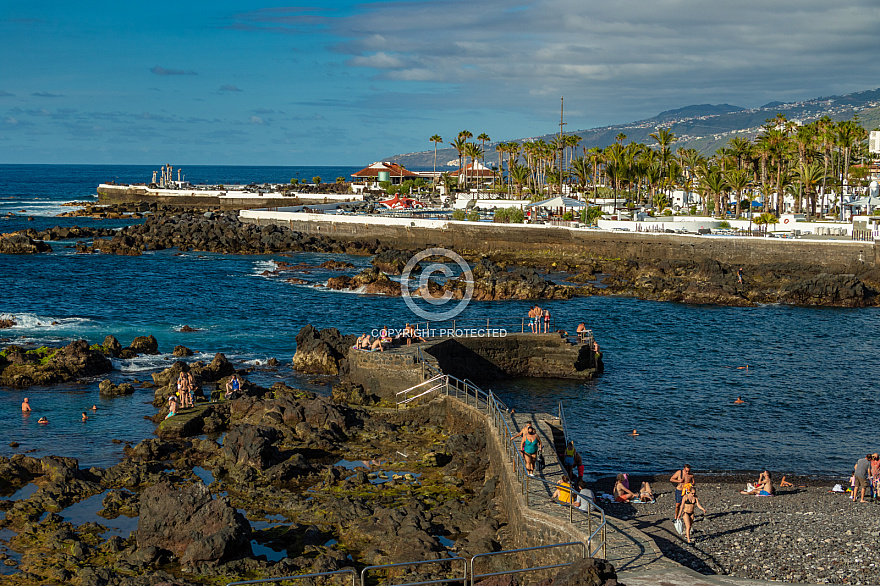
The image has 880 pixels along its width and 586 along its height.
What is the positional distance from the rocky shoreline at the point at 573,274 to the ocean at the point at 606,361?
1.90m

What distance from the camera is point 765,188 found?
78312 millimetres

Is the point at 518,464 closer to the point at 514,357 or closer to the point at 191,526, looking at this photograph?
the point at 191,526

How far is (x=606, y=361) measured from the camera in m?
37.4

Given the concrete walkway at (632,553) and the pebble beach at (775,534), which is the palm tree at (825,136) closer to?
the pebble beach at (775,534)

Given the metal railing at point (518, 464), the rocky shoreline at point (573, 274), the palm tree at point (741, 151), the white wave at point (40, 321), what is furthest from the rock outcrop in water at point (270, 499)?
the palm tree at point (741, 151)

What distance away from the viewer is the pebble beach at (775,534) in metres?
15.0

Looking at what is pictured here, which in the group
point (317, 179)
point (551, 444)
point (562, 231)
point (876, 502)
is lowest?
point (876, 502)

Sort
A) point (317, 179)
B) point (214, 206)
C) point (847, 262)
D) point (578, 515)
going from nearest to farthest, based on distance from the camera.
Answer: point (578, 515) < point (847, 262) < point (214, 206) < point (317, 179)

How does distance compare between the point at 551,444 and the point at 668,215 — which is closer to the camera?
the point at 551,444

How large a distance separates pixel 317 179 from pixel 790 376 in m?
114

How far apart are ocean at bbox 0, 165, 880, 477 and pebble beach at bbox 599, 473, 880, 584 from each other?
11.7ft

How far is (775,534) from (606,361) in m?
20.6

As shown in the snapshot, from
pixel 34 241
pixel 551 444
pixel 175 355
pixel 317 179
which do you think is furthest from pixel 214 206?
pixel 551 444

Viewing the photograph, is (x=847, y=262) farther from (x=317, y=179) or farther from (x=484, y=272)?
(x=317, y=179)
